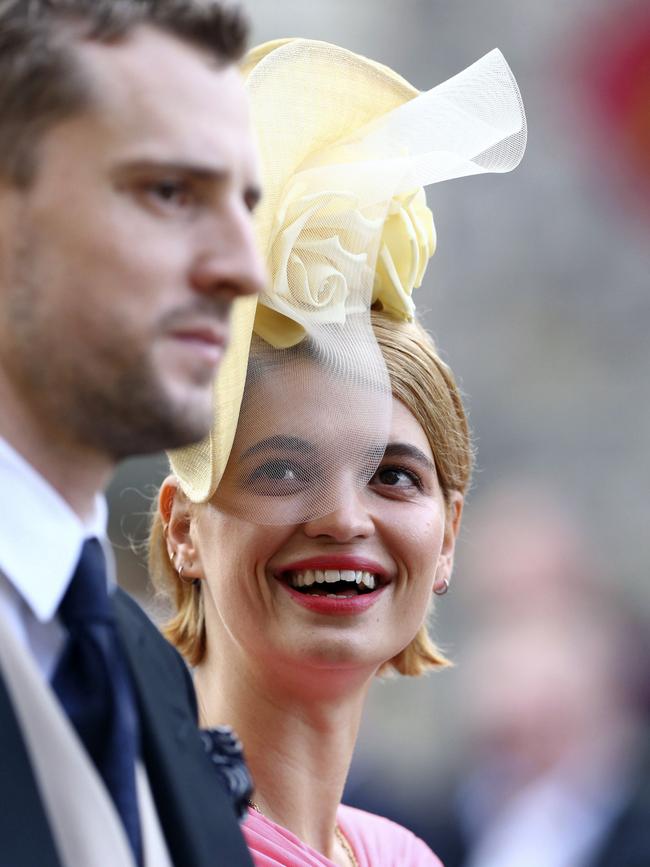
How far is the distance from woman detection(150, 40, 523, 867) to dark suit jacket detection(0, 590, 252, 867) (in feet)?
1.65

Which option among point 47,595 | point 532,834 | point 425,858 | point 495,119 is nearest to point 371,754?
point 532,834

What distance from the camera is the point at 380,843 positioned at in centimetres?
235

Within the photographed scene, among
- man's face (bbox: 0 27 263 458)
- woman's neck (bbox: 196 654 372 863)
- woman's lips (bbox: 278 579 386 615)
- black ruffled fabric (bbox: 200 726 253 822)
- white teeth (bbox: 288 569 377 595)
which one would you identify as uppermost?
man's face (bbox: 0 27 263 458)

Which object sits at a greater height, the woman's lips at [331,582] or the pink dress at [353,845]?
the woman's lips at [331,582]

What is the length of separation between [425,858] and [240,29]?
1590 mm

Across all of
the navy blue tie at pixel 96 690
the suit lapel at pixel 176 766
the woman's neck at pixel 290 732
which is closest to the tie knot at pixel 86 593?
the navy blue tie at pixel 96 690

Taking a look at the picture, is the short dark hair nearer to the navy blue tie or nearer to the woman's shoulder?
the navy blue tie

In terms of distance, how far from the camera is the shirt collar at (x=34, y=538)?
113cm

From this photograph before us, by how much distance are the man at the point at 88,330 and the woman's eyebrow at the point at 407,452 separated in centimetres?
91

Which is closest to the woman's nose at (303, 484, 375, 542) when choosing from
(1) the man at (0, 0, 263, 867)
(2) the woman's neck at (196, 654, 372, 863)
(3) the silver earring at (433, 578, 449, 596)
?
(2) the woman's neck at (196, 654, 372, 863)

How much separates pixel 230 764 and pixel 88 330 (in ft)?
1.79

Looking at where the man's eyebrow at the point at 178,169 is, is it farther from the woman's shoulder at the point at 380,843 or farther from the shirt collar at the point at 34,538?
the woman's shoulder at the point at 380,843

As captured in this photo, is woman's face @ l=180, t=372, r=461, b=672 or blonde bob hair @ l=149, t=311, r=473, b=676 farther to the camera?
blonde bob hair @ l=149, t=311, r=473, b=676

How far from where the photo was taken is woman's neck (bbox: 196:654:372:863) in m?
2.08
